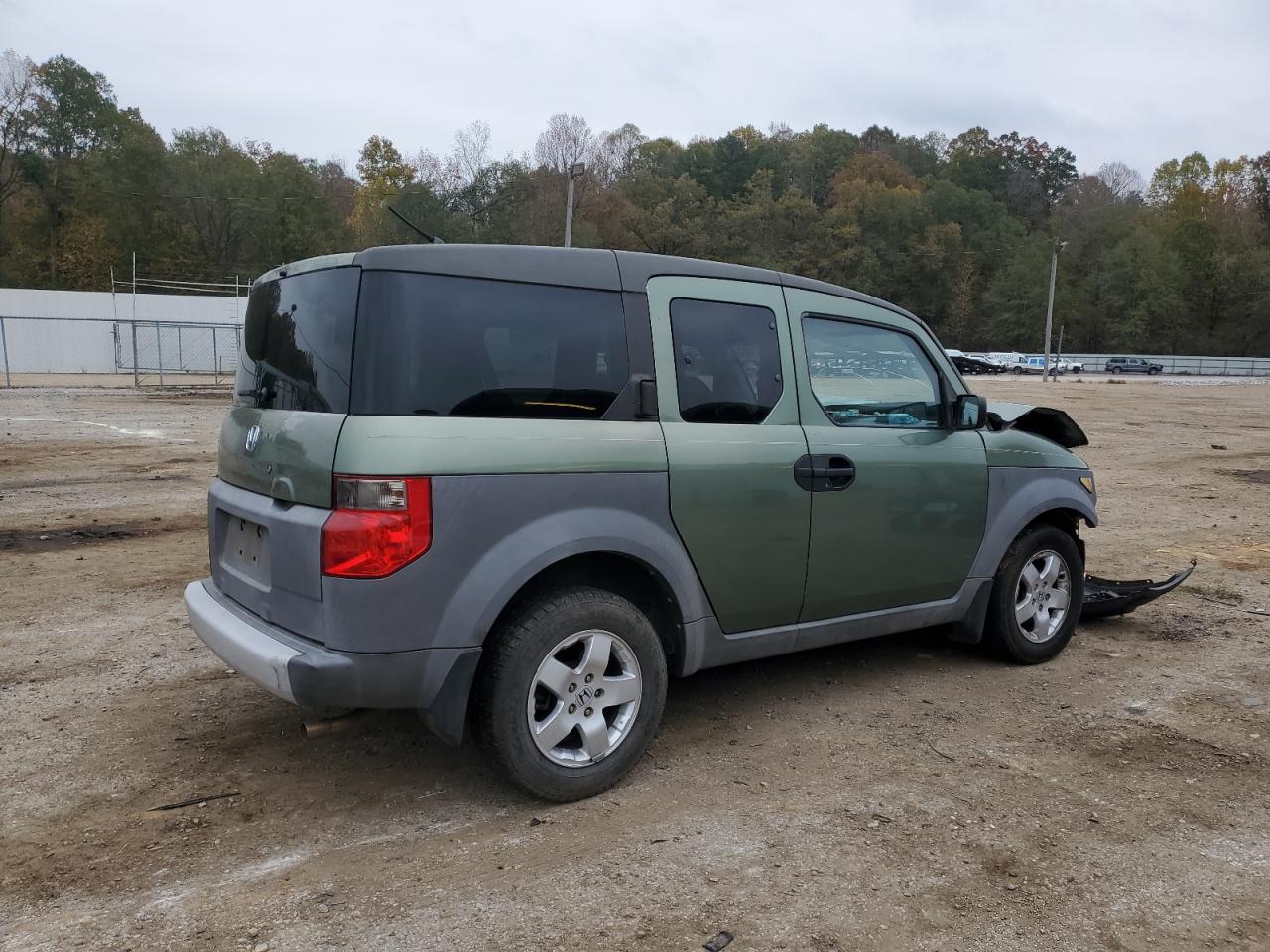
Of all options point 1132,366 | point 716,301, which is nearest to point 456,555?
point 716,301

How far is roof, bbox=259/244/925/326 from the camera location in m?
3.37

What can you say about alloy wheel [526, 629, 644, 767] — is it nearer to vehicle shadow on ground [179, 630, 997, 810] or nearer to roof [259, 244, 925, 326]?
vehicle shadow on ground [179, 630, 997, 810]

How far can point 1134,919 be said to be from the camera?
2.91 metres

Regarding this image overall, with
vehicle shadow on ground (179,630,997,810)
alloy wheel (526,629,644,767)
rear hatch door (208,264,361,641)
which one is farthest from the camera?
vehicle shadow on ground (179,630,997,810)

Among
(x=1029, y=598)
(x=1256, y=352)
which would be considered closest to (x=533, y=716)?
(x=1029, y=598)

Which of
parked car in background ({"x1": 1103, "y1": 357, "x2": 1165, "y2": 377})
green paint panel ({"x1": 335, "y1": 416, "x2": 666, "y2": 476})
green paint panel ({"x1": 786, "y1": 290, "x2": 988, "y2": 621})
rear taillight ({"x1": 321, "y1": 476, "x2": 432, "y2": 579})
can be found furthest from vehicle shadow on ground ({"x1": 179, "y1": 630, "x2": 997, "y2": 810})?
parked car in background ({"x1": 1103, "y1": 357, "x2": 1165, "y2": 377})

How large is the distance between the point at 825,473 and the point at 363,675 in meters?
2.07

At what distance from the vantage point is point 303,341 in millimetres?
3553

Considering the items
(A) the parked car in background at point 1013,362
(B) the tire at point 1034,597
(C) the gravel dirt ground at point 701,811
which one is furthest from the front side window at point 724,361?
(A) the parked car in background at point 1013,362

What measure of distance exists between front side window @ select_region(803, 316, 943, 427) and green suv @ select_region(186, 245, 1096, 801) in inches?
0.6

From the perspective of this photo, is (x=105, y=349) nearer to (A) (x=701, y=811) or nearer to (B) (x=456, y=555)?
(B) (x=456, y=555)

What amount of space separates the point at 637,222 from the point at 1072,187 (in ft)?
197

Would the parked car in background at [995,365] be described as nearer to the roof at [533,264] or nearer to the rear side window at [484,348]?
the roof at [533,264]

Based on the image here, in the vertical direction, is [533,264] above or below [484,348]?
above
